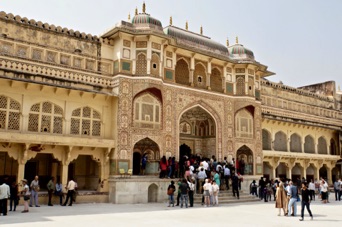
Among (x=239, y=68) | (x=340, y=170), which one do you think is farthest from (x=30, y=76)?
(x=340, y=170)

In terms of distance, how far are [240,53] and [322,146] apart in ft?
45.2

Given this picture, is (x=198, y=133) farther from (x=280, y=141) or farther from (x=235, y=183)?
(x=280, y=141)

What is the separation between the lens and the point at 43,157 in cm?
1923

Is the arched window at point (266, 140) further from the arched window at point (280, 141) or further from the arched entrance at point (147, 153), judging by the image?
the arched entrance at point (147, 153)

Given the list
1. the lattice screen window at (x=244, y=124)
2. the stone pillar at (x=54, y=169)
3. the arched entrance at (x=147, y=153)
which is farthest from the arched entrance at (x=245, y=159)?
the stone pillar at (x=54, y=169)

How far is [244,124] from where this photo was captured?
23.6 meters

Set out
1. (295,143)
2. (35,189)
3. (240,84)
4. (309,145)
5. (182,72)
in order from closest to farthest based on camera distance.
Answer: (35,189)
(182,72)
(240,84)
(295,143)
(309,145)

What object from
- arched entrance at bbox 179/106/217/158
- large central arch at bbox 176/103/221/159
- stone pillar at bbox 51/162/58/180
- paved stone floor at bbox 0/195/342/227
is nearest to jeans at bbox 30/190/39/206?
paved stone floor at bbox 0/195/342/227

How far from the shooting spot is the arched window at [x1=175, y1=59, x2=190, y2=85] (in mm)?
21814

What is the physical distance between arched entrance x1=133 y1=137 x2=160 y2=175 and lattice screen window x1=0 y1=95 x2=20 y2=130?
22.5ft

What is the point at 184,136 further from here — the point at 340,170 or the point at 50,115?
the point at 340,170

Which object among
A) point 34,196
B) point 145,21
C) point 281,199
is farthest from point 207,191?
point 145,21

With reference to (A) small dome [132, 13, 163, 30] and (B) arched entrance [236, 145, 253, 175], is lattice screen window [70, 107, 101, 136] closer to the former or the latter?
(A) small dome [132, 13, 163, 30]

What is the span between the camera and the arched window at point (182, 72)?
21814mm
